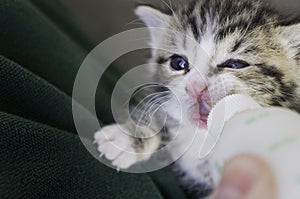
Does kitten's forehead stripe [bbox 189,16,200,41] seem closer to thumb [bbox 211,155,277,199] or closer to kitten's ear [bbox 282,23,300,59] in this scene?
kitten's ear [bbox 282,23,300,59]


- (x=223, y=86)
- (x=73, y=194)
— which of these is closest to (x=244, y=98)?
(x=223, y=86)

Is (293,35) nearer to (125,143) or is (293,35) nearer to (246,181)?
(125,143)

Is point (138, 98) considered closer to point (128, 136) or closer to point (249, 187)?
point (128, 136)

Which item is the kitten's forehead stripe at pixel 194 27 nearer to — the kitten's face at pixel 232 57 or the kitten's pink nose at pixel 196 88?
→ the kitten's face at pixel 232 57

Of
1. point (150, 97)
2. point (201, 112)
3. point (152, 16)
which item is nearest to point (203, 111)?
point (201, 112)

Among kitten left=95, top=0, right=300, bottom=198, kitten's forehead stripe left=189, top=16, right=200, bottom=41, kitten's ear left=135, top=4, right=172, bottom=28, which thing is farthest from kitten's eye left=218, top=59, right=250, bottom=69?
kitten's ear left=135, top=4, right=172, bottom=28

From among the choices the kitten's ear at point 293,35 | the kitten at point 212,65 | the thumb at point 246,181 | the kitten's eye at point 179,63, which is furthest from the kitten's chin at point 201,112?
the thumb at point 246,181
